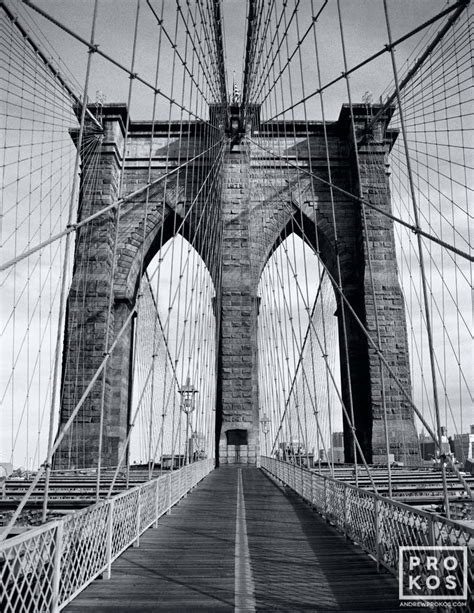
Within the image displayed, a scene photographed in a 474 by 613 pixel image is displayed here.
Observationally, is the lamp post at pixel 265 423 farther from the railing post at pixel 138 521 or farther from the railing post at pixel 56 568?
the railing post at pixel 56 568

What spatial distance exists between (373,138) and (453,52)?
10546 millimetres

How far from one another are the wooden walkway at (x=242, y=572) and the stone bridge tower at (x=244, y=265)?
10622 millimetres

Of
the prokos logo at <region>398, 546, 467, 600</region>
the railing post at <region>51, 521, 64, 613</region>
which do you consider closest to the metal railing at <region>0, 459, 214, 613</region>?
the railing post at <region>51, 521, 64, 613</region>

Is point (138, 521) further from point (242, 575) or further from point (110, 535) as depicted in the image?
point (242, 575)

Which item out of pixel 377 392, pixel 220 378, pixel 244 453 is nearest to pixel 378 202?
pixel 377 392

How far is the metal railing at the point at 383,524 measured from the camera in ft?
9.58

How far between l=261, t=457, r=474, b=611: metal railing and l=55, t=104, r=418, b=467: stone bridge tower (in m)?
10.6

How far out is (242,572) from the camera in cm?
392

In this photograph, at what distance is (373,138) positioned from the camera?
18.8m

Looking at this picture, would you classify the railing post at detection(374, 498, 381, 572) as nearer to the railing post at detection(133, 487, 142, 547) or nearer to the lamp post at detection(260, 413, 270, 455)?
the railing post at detection(133, 487, 142, 547)

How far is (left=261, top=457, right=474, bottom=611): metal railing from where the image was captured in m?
2.92

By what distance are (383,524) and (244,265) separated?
48.9 ft

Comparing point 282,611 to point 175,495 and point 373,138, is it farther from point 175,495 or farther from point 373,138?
point 373,138

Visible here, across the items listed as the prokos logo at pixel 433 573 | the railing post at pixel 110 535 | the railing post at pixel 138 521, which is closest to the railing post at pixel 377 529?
the prokos logo at pixel 433 573
